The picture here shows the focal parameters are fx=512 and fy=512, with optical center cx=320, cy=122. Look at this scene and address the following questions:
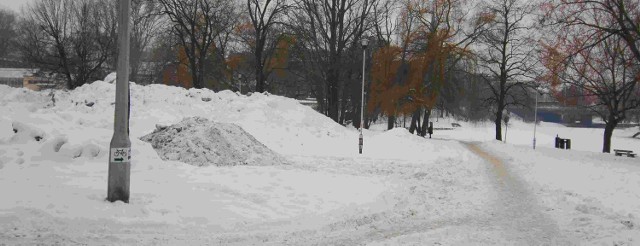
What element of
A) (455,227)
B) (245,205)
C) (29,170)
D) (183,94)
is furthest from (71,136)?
(183,94)

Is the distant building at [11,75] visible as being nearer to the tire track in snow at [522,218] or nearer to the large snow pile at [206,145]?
the large snow pile at [206,145]

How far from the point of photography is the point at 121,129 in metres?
8.05

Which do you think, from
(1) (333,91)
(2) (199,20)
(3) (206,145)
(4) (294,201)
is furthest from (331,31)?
(4) (294,201)

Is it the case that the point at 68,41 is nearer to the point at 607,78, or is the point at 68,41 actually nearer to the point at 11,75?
the point at 11,75

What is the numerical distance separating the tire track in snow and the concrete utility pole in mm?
6081

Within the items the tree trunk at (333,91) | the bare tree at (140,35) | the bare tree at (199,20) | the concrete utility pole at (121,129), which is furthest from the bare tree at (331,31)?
the concrete utility pole at (121,129)

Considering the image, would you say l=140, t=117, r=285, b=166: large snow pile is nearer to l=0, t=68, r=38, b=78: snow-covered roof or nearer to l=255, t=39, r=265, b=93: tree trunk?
l=255, t=39, r=265, b=93: tree trunk

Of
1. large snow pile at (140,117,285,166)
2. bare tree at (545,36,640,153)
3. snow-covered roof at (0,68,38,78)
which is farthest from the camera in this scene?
snow-covered roof at (0,68,38,78)

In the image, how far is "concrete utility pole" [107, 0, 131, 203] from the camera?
26.0 ft

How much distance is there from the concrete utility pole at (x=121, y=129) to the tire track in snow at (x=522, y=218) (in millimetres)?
6081

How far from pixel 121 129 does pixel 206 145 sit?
6.68 m

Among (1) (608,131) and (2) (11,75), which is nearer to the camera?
(1) (608,131)

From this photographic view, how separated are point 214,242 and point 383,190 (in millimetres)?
6023

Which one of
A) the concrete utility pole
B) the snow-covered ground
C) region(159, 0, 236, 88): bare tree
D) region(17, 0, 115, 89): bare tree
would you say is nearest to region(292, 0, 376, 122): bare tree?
region(159, 0, 236, 88): bare tree
